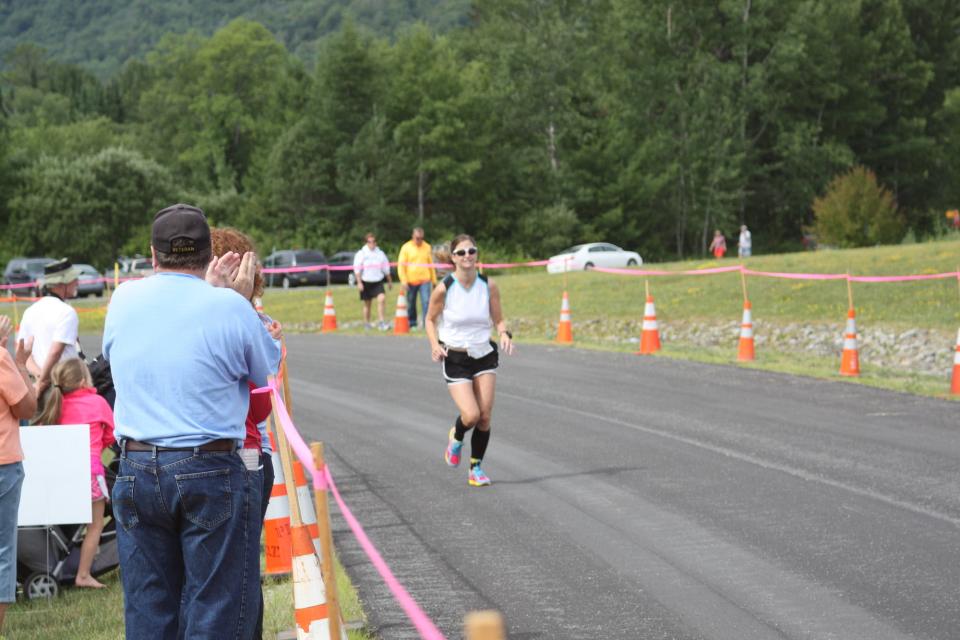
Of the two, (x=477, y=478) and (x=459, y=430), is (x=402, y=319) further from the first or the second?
(x=477, y=478)

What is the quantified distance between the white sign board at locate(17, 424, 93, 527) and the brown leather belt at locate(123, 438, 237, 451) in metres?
3.42

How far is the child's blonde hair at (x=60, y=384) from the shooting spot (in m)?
8.51

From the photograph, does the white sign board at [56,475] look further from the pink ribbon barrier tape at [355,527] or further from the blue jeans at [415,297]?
the blue jeans at [415,297]

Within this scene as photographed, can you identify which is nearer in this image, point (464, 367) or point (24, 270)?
point (464, 367)

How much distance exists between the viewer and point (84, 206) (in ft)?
249

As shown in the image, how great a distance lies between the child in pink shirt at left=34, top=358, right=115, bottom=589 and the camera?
8422mm

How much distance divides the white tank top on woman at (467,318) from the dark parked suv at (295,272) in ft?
150

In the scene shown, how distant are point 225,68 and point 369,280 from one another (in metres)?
85.8

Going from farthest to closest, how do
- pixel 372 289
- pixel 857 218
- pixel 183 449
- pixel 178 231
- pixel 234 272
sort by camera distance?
pixel 857 218 → pixel 372 289 → pixel 234 272 → pixel 178 231 → pixel 183 449

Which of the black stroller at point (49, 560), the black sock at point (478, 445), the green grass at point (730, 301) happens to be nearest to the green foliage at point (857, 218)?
the green grass at point (730, 301)

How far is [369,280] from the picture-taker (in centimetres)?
2697

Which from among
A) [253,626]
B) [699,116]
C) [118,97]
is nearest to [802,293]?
[253,626]

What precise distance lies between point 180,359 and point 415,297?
71.0 feet

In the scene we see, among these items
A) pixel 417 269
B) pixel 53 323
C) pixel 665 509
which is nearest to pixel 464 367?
pixel 665 509
